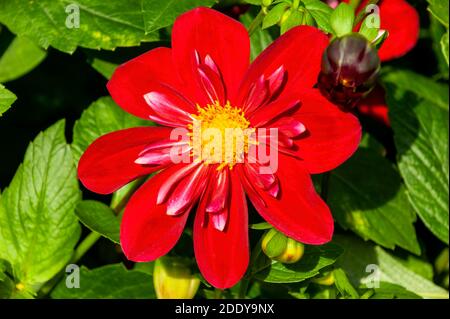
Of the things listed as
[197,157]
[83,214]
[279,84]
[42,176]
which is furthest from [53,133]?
[279,84]

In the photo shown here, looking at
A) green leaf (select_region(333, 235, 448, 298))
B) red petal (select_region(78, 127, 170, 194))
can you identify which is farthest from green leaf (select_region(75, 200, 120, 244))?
green leaf (select_region(333, 235, 448, 298))

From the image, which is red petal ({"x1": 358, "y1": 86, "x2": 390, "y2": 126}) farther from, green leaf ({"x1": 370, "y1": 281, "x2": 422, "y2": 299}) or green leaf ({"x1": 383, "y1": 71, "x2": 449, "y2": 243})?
green leaf ({"x1": 370, "y1": 281, "x2": 422, "y2": 299})

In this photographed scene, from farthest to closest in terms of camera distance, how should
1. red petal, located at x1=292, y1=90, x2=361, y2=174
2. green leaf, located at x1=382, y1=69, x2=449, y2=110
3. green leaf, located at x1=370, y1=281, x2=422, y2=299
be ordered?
1. green leaf, located at x1=382, y1=69, x2=449, y2=110
2. green leaf, located at x1=370, y1=281, x2=422, y2=299
3. red petal, located at x1=292, y1=90, x2=361, y2=174

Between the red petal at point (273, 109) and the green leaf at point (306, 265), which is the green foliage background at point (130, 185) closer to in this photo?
the green leaf at point (306, 265)

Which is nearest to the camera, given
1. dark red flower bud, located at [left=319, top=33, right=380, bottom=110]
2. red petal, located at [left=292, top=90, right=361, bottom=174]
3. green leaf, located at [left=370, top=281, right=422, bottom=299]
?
dark red flower bud, located at [left=319, top=33, right=380, bottom=110]

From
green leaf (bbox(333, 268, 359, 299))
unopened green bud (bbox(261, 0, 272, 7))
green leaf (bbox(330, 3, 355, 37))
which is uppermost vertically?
green leaf (bbox(330, 3, 355, 37))

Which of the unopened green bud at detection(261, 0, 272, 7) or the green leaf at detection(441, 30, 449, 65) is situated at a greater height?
the unopened green bud at detection(261, 0, 272, 7)

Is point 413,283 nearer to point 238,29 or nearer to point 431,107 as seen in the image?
point 431,107

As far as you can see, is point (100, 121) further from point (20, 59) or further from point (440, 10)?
point (440, 10)
